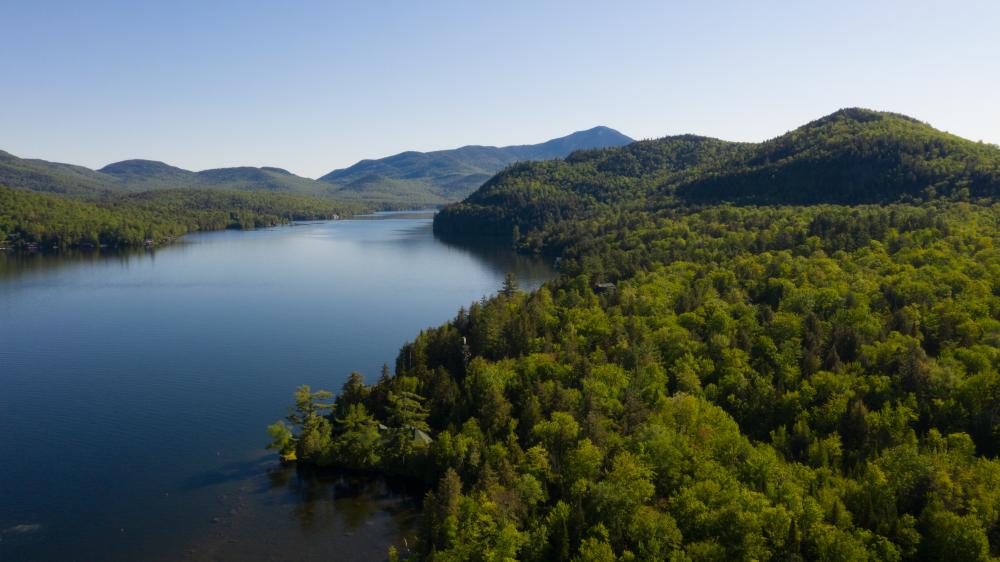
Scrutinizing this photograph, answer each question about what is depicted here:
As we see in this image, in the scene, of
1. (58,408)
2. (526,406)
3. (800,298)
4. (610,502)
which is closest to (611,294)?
(800,298)

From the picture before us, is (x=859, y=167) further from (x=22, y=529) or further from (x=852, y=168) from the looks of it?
(x=22, y=529)

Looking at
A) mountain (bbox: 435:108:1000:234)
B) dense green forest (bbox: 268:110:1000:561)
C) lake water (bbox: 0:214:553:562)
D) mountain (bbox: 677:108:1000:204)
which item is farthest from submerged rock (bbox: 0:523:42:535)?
mountain (bbox: 677:108:1000:204)

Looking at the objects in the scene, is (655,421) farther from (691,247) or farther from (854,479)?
(691,247)

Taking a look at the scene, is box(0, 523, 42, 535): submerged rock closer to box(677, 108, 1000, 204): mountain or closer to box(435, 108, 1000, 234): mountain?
box(435, 108, 1000, 234): mountain

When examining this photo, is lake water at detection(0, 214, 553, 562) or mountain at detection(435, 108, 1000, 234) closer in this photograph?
lake water at detection(0, 214, 553, 562)

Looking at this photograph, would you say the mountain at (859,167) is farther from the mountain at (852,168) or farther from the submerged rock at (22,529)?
the submerged rock at (22,529)

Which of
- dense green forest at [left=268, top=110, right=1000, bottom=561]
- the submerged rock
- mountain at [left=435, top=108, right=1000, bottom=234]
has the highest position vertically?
mountain at [left=435, top=108, right=1000, bottom=234]

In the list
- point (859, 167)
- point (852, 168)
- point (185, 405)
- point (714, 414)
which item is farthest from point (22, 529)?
point (852, 168)

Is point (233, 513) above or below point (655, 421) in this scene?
below
